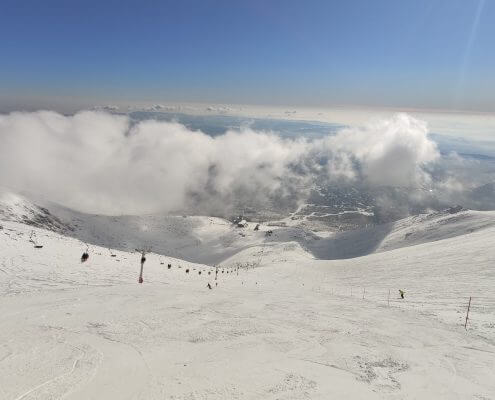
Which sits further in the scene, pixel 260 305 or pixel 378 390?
pixel 260 305

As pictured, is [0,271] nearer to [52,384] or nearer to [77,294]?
[77,294]

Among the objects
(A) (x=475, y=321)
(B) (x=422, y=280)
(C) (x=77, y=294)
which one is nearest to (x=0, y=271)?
(C) (x=77, y=294)

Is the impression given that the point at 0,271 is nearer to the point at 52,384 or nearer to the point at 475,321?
the point at 52,384

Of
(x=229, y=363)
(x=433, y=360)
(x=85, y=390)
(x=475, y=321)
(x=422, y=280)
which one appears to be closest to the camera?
(x=85, y=390)

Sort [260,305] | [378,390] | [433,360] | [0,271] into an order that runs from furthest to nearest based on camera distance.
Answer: [0,271]
[260,305]
[433,360]
[378,390]

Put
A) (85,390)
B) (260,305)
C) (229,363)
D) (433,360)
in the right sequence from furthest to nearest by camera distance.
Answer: (260,305)
(433,360)
(229,363)
(85,390)

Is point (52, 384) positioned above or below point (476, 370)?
below

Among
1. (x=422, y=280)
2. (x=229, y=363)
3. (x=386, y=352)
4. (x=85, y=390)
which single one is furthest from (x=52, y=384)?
(x=422, y=280)

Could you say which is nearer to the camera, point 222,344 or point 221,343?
point 222,344

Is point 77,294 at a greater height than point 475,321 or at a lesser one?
lesser
